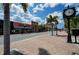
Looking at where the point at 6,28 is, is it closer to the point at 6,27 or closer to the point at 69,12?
the point at 6,27

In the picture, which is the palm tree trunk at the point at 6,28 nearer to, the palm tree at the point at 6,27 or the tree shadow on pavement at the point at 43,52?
the palm tree at the point at 6,27

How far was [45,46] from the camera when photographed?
5570mm

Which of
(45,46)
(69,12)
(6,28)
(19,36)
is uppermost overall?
(69,12)

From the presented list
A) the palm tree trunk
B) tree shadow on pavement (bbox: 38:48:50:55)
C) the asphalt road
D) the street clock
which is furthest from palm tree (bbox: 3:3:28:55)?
the street clock

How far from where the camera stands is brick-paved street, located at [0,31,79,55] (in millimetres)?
5512

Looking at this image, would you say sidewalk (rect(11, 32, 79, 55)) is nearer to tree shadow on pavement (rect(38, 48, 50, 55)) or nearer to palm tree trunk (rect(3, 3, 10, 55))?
tree shadow on pavement (rect(38, 48, 50, 55))

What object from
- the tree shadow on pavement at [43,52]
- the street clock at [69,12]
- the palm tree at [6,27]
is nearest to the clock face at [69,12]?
the street clock at [69,12]

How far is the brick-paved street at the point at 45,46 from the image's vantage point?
217 inches

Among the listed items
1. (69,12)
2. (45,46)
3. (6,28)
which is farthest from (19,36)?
(69,12)

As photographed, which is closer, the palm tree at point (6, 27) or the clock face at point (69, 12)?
the palm tree at point (6, 27)

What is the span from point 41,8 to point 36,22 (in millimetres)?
365

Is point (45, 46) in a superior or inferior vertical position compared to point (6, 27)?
inferior

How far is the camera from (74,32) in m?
5.61
